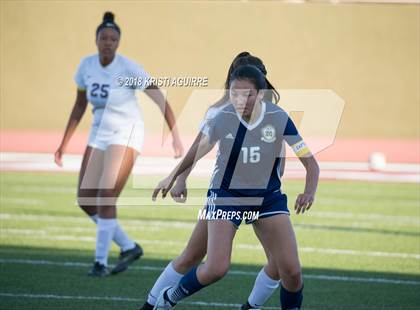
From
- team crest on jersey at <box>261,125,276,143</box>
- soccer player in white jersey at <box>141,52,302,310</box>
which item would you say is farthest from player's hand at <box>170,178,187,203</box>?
team crest on jersey at <box>261,125,276,143</box>

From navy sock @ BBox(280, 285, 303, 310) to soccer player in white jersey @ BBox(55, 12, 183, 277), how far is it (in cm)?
279

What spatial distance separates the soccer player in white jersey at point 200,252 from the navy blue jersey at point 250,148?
0.42 ft

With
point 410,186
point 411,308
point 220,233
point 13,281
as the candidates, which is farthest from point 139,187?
point 220,233

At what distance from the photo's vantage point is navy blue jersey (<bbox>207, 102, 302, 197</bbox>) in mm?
5508

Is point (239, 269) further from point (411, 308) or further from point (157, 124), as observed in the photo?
point (157, 124)

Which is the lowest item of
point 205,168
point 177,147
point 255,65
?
point 205,168

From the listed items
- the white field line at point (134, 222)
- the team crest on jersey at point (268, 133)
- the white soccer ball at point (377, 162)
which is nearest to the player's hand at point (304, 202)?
the team crest on jersey at point (268, 133)

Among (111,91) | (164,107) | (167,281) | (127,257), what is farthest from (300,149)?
(127,257)

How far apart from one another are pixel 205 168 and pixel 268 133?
1143 centimetres

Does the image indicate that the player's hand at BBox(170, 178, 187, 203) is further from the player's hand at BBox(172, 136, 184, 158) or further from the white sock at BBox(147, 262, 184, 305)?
the player's hand at BBox(172, 136, 184, 158)

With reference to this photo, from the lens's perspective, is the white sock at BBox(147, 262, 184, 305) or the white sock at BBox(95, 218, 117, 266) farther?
the white sock at BBox(95, 218, 117, 266)

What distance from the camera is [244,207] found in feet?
17.8

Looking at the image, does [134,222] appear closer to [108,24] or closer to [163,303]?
[108,24]

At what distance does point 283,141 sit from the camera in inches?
221
